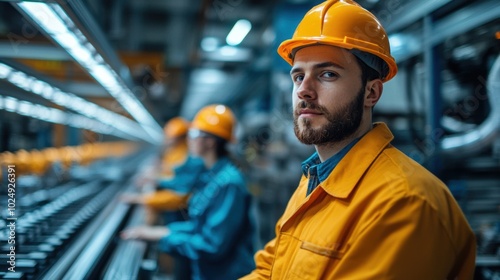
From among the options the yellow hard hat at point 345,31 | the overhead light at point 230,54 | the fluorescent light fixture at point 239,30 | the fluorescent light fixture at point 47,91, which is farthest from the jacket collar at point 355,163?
the overhead light at point 230,54

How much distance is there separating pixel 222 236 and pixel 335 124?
1169 mm

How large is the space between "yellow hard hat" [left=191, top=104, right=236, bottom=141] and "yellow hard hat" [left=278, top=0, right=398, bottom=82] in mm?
1686

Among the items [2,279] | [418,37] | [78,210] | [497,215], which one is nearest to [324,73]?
[2,279]

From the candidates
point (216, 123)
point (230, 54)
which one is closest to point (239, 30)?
point (216, 123)

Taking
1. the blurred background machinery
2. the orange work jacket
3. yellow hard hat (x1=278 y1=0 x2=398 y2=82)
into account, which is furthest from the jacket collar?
→ the blurred background machinery

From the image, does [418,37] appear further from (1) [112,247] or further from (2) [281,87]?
(1) [112,247]

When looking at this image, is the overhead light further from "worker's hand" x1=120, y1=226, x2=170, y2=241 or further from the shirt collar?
the shirt collar

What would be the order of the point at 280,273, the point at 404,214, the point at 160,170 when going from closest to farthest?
the point at 404,214, the point at 280,273, the point at 160,170

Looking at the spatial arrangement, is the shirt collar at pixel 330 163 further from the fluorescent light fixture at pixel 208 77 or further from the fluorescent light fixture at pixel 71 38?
the fluorescent light fixture at pixel 208 77

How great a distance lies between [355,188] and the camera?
1180 mm

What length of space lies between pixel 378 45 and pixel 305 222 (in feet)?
2.07

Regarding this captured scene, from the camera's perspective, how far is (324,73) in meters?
1.32

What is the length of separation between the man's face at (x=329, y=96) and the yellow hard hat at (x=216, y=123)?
172 centimetres

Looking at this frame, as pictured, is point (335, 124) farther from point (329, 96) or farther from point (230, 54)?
point (230, 54)
